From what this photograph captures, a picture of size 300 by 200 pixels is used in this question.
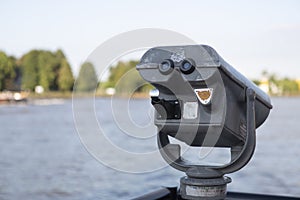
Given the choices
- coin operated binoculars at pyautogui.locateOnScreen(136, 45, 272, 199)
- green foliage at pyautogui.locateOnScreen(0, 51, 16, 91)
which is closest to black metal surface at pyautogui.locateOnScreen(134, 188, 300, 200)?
coin operated binoculars at pyautogui.locateOnScreen(136, 45, 272, 199)

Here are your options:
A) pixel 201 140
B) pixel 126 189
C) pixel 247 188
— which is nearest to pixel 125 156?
pixel 126 189

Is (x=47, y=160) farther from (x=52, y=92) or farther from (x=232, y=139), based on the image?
(x=52, y=92)

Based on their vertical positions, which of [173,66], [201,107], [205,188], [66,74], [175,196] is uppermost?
[66,74]

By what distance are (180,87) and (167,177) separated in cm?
492

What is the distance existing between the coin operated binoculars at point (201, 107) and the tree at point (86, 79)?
1.08ft

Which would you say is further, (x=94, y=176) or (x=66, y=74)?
(x=66, y=74)

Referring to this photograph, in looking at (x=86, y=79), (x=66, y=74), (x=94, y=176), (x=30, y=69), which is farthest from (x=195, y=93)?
(x=30, y=69)

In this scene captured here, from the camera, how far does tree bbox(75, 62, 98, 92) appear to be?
90.3 inches

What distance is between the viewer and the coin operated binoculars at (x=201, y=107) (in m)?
1.99

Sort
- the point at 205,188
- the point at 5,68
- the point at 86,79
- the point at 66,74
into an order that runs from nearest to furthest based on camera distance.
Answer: the point at 205,188 → the point at 86,79 → the point at 66,74 → the point at 5,68

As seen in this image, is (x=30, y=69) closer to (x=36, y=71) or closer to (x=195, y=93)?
(x=36, y=71)

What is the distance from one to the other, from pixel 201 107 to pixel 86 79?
0.65 m

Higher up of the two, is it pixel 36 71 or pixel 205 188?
pixel 36 71

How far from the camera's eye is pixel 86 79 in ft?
8.07
